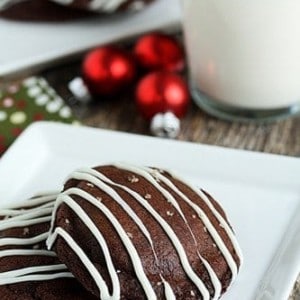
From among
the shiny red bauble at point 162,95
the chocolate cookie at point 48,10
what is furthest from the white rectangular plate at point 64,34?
the shiny red bauble at point 162,95

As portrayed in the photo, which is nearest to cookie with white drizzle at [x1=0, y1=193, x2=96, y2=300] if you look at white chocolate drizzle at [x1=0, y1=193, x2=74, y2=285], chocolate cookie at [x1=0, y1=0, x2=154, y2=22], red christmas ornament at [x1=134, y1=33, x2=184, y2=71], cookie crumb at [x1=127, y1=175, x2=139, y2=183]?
white chocolate drizzle at [x1=0, y1=193, x2=74, y2=285]

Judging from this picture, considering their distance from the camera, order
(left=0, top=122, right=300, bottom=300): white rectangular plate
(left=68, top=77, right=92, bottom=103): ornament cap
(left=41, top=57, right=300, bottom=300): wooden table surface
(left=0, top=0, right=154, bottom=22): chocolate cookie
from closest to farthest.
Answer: (left=0, top=122, right=300, bottom=300): white rectangular plate < (left=41, top=57, right=300, bottom=300): wooden table surface < (left=68, top=77, right=92, bottom=103): ornament cap < (left=0, top=0, right=154, bottom=22): chocolate cookie

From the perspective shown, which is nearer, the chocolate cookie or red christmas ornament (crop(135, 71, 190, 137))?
red christmas ornament (crop(135, 71, 190, 137))

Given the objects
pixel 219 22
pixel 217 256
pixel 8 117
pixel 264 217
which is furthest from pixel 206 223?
pixel 8 117

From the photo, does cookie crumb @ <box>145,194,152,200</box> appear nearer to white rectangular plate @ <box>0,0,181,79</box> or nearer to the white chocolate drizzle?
the white chocolate drizzle

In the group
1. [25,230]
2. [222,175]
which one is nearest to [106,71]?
[222,175]

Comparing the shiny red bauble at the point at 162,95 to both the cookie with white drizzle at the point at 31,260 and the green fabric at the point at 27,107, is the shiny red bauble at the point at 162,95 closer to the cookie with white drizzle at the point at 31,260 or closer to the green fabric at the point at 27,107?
the green fabric at the point at 27,107

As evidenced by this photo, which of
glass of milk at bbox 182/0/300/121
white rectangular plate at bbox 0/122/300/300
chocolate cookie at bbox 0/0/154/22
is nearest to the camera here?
white rectangular plate at bbox 0/122/300/300

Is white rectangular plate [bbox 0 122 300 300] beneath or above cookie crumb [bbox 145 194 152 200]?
beneath

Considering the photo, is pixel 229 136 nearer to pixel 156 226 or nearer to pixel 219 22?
pixel 219 22
